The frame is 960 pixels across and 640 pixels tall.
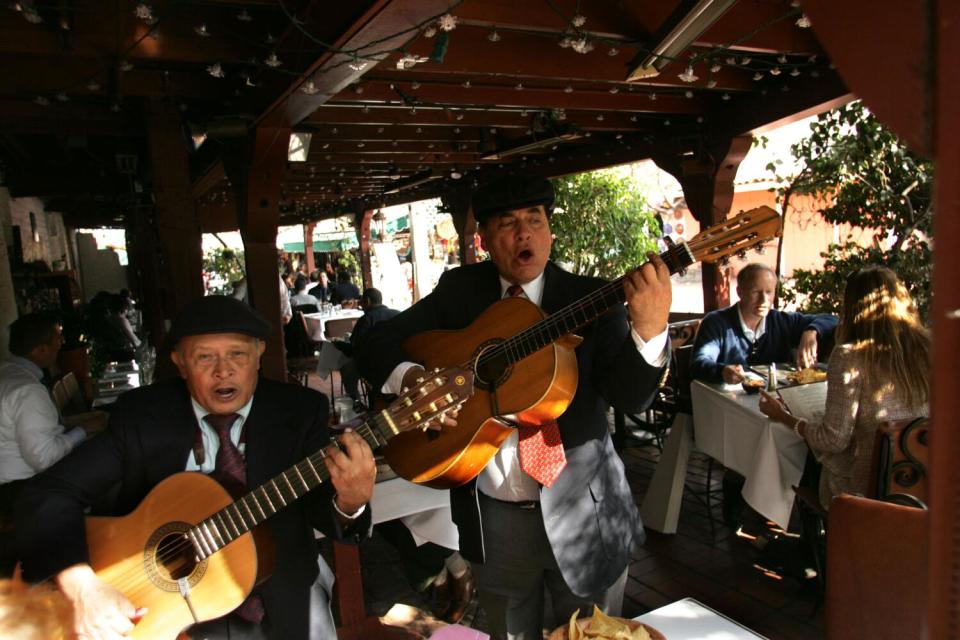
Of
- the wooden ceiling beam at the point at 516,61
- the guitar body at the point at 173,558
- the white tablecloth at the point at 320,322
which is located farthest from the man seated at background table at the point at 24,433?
the white tablecloth at the point at 320,322

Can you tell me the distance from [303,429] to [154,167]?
3255mm

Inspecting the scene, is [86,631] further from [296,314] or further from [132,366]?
[296,314]

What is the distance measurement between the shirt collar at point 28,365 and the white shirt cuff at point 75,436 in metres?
0.45

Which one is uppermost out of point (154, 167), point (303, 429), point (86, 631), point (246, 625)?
point (154, 167)

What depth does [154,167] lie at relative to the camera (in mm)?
4477

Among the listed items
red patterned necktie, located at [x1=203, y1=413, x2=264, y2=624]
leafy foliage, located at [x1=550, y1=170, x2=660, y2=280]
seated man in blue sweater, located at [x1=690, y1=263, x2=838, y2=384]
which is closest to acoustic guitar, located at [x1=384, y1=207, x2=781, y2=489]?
red patterned necktie, located at [x1=203, y1=413, x2=264, y2=624]

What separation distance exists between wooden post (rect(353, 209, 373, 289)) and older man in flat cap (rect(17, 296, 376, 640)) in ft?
41.5

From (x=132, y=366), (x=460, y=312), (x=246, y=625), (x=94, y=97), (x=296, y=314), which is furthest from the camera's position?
(x=296, y=314)

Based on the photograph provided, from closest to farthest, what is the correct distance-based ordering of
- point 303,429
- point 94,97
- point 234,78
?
1. point 303,429
2. point 234,78
3. point 94,97

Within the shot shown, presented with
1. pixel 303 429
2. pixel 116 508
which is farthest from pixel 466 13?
pixel 116 508

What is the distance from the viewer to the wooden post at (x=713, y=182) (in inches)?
245

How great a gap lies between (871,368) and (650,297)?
185cm

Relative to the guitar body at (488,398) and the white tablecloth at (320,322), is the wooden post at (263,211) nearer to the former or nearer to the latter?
the guitar body at (488,398)

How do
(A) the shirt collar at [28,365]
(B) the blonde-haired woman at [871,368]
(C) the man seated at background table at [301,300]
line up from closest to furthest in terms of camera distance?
(B) the blonde-haired woman at [871,368] → (A) the shirt collar at [28,365] → (C) the man seated at background table at [301,300]
